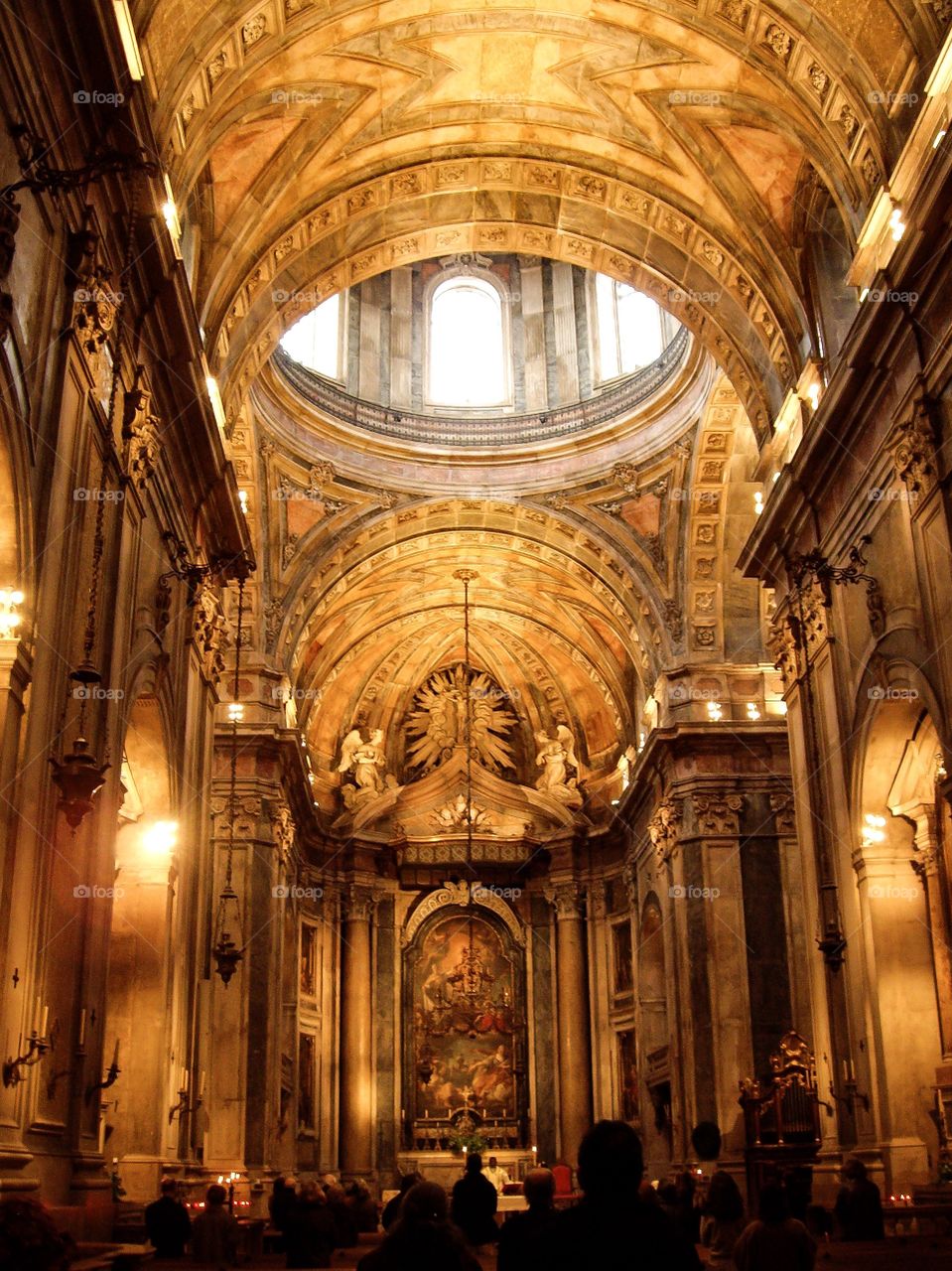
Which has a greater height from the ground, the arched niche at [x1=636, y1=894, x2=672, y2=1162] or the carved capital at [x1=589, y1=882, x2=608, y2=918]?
the carved capital at [x1=589, y1=882, x2=608, y2=918]

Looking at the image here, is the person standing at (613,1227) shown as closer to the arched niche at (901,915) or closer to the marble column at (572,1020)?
the arched niche at (901,915)

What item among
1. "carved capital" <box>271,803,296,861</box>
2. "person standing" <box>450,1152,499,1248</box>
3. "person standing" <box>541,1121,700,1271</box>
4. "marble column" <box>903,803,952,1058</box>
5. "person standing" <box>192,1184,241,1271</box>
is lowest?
"person standing" <box>192,1184,241,1271</box>

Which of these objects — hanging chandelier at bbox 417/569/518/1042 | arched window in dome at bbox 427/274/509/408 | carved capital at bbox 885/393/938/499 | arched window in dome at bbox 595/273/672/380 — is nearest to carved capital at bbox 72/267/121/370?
carved capital at bbox 885/393/938/499

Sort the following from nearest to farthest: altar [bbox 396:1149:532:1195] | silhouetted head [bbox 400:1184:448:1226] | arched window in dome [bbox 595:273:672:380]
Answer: silhouetted head [bbox 400:1184:448:1226] → arched window in dome [bbox 595:273:672:380] → altar [bbox 396:1149:532:1195]

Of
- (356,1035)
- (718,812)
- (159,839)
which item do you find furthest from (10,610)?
(356,1035)

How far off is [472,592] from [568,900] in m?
6.97

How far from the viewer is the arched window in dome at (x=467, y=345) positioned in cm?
2811

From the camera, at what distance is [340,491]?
2533cm

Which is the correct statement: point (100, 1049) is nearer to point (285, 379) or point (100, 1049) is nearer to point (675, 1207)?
point (675, 1207)

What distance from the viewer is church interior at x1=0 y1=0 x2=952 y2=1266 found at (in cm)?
1038

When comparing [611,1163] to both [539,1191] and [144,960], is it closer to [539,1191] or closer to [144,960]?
[539,1191]

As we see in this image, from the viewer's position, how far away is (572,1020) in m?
29.5

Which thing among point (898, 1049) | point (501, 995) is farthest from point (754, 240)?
point (501, 995)

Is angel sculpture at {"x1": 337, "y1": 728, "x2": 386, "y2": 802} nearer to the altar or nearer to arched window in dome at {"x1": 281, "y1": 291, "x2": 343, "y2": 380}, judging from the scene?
the altar
